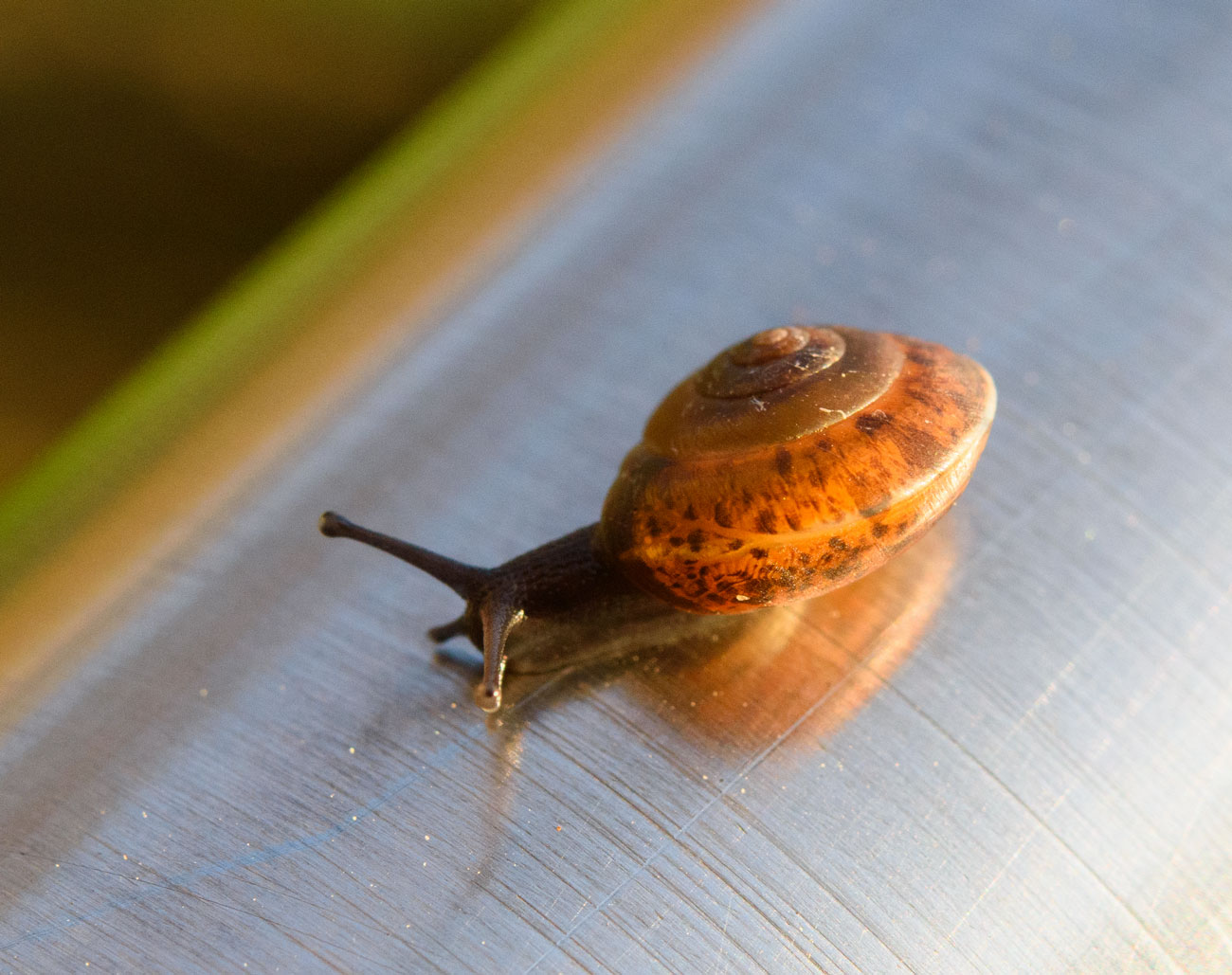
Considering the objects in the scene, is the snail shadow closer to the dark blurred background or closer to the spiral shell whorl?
the spiral shell whorl

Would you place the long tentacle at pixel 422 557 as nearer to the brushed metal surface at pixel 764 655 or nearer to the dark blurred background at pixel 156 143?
the brushed metal surface at pixel 764 655

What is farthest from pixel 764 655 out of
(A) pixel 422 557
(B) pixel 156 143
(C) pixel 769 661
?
(B) pixel 156 143

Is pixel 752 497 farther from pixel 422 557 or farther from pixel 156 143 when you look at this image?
pixel 156 143

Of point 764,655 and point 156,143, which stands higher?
point 156,143

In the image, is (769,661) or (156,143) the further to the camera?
(156,143)

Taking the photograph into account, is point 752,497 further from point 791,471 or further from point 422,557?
point 422,557

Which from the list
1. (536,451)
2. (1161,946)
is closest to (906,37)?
(536,451)

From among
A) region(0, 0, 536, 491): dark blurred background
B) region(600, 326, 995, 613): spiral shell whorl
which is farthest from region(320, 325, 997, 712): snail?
region(0, 0, 536, 491): dark blurred background

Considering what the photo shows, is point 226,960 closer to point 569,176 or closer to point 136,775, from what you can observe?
point 136,775
